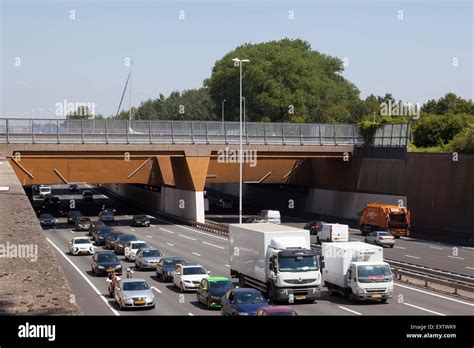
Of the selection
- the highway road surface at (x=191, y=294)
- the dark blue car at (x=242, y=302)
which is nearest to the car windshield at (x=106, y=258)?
the highway road surface at (x=191, y=294)

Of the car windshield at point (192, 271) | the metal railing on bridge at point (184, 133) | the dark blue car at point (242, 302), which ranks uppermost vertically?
the metal railing on bridge at point (184, 133)

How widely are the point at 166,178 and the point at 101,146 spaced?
10716 millimetres

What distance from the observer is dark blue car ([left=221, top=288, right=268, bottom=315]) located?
84.5ft

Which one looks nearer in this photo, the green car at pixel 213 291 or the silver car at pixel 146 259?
the green car at pixel 213 291

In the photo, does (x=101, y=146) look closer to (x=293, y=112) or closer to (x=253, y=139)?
(x=253, y=139)

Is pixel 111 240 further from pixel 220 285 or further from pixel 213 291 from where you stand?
pixel 213 291

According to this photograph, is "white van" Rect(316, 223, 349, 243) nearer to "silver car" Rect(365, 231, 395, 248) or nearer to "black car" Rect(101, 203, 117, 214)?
"silver car" Rect(365, 231, 395, 248)

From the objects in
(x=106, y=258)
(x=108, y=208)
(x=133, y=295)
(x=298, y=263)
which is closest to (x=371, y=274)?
(x=298, y=263)

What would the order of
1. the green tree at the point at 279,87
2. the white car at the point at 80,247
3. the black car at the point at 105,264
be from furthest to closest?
the green tree at the point at 279,87
the white car at the point at 80,247
the black car at the point at 105,264

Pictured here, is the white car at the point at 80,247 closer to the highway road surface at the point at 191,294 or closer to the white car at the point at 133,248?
the highway road surface at the point at 191,294

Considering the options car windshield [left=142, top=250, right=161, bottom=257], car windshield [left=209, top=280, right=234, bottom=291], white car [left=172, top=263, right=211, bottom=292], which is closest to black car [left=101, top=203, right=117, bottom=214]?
car windshield [left=142, top=250, right=161, bottom=257]

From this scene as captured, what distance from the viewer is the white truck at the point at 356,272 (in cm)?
3091

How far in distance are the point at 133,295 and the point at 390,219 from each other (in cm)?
3575

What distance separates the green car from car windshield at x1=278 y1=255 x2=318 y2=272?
2.20 meters
